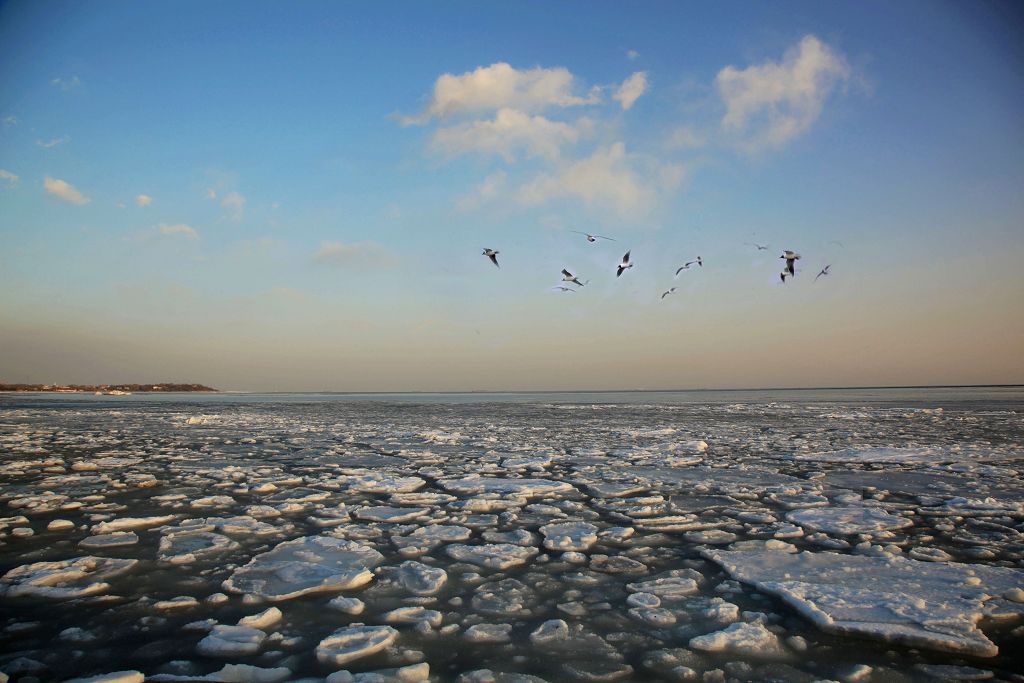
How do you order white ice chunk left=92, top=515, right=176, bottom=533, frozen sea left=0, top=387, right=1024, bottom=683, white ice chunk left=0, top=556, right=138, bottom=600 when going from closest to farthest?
frozen sea left=0, top=387, right=1024, bottom=683 < white ice chunk left=0, top=556, right=138, bottom=600 < white ice chunk left=92, top=515, right=176, bottom=533

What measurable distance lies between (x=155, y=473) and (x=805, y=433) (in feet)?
31.0

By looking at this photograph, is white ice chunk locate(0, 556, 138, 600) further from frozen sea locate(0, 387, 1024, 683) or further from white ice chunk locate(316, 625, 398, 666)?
white ice chunk locate(316, 625, 398, 666)

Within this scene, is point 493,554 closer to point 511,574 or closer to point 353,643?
point 511,574

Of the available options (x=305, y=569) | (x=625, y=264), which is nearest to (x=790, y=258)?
(x=625, y=264)

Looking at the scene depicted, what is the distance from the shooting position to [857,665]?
5.37 ft

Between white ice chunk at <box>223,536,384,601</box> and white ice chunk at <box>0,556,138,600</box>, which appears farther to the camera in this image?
white ice chunk at <box>223,536,384,601</box>

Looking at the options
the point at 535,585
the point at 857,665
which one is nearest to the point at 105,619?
the point at 535,585

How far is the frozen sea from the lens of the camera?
1.67 meters

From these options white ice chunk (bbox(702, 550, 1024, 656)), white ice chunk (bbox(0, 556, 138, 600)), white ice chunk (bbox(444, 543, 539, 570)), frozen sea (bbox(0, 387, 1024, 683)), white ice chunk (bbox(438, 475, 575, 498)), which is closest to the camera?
frozen sea (bbox(0, 387, 1024, 683))

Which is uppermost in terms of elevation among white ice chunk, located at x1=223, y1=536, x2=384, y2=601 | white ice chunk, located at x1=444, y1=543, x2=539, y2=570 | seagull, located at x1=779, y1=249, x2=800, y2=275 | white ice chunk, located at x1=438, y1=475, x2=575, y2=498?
seagull, located at x1=779, y1=249, x2=800, y2=275

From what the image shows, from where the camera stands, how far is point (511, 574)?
8.05 ft

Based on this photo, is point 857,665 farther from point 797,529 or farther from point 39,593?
point 39,593

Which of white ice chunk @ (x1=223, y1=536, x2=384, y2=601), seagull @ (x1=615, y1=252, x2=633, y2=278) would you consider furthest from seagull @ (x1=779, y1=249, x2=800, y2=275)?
white ice chunk @ (x1=223, y1=536, x2=384, y2=601)

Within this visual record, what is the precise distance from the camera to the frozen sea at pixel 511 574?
1.67 meters
